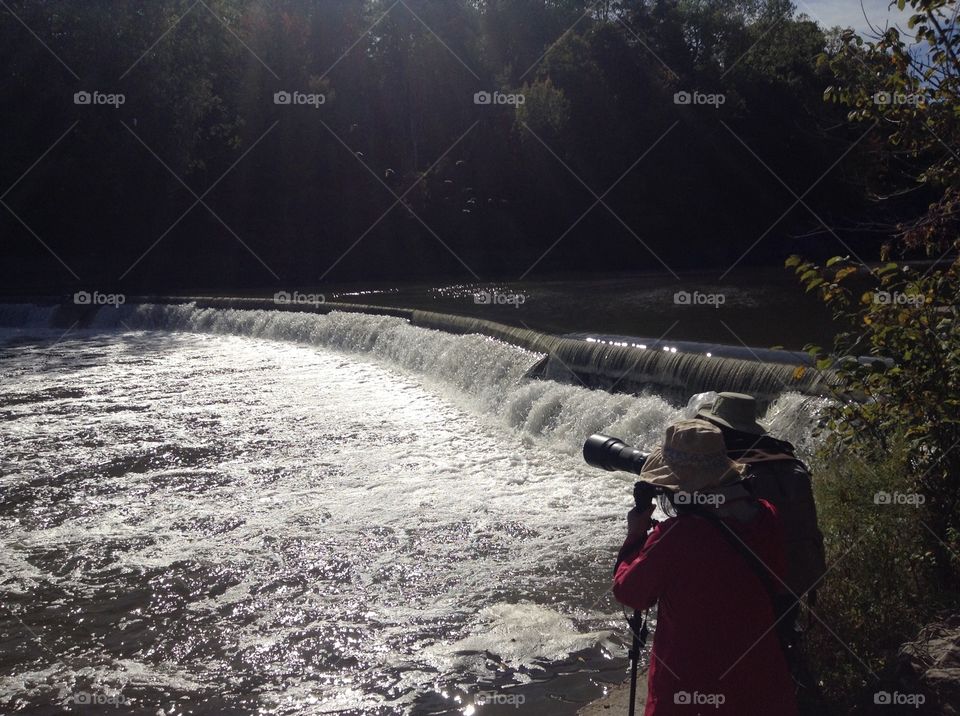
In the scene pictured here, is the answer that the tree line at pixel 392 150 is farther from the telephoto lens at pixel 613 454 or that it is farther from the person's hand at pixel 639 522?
the person's hand at pixel 639 522

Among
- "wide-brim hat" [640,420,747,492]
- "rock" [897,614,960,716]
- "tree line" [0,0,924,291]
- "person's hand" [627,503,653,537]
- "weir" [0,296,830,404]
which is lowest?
"rock" [897,614,960,716]

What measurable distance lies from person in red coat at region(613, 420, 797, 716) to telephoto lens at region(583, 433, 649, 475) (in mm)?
410

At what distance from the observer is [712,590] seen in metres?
2.35

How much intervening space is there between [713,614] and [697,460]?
38 centimetres

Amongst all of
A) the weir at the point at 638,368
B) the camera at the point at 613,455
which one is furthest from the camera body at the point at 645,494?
the weir at the point at 638,368

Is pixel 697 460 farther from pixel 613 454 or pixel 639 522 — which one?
pixel 613 454

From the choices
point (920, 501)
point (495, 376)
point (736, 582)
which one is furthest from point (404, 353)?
point (736, 582)

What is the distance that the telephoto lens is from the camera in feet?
9.30

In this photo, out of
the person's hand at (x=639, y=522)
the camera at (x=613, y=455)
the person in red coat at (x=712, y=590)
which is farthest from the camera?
the camera at (x=613, y=455)

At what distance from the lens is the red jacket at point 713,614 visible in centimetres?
235

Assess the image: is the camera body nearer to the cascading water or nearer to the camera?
the camera

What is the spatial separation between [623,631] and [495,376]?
270 inches

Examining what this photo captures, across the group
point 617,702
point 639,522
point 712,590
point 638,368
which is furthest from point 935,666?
point 638,368

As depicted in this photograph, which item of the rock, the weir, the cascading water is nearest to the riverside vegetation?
the rock
